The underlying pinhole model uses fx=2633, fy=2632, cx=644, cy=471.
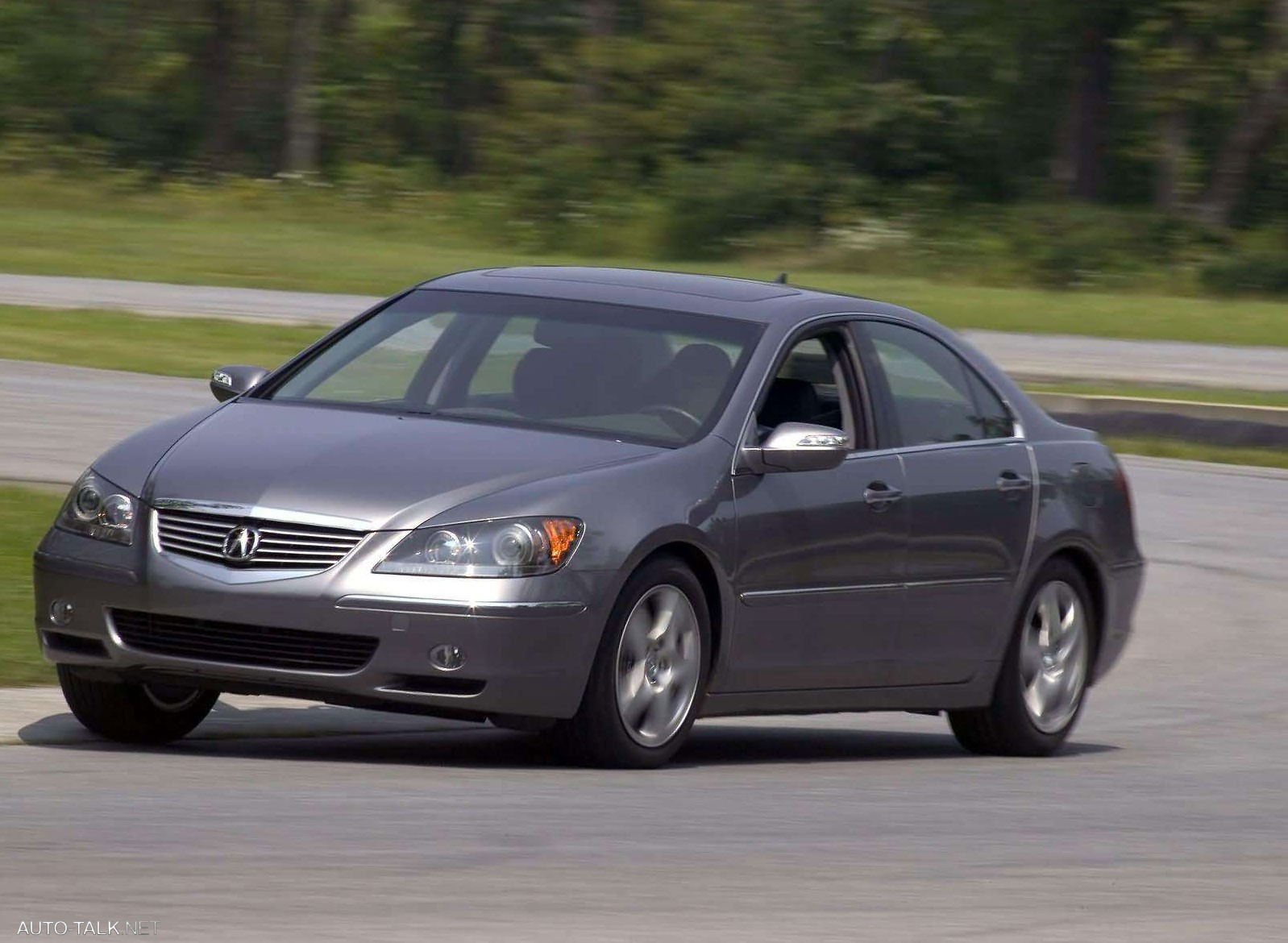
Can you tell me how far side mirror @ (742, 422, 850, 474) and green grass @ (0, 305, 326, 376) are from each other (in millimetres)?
14804

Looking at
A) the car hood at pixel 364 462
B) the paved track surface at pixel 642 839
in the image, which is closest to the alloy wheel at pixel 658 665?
the paved track surface at pixel 642 839

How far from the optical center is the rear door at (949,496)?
28.3 feet

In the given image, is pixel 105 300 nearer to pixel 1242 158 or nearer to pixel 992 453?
pixel 992 453

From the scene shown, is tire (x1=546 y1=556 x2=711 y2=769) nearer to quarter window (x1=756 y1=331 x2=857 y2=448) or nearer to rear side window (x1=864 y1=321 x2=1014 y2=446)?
quarter window (x1=756 y1=331 x2=857 y2=448)

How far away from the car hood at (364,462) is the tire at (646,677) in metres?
0.41

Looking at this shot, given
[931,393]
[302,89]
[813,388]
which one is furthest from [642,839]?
[302,89]

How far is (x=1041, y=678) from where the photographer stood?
368 inches

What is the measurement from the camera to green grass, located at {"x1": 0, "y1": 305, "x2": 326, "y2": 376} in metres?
22.9

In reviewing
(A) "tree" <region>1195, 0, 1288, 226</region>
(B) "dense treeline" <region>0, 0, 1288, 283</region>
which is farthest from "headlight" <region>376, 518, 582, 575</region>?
(A) "tree" <region>1195, 0, 1288, 226</region>

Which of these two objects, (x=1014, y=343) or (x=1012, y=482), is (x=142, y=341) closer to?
(x=1014, y=343)

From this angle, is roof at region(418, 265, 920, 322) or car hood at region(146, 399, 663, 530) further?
roof at region(418, 265, 920, 322)

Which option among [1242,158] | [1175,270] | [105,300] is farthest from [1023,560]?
[1242,158]

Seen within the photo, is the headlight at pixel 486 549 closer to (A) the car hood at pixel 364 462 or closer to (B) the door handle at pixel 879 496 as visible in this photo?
(A) the car hood at pixel 364 462

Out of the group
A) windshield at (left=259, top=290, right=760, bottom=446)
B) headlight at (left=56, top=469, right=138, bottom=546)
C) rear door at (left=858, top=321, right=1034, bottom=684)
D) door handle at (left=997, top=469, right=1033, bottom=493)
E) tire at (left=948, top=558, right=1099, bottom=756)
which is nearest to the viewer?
headlight at (left=56, top=469, right=138, bottom=546)
